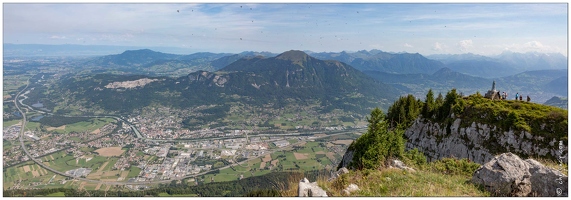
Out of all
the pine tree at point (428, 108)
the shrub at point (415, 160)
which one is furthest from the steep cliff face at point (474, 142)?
the shrub at point (415, 160)

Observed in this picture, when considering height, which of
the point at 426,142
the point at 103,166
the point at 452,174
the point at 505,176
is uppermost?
the point at 505,176

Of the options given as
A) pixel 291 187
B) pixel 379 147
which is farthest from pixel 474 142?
pixel 291 187

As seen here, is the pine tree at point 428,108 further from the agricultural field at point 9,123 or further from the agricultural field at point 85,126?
the agricultural field at point 9,123

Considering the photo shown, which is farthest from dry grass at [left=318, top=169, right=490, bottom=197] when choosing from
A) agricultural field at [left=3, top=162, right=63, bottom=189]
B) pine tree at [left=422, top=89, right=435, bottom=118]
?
agricultural field at [left=3, top=162, right=63, bottom=189]

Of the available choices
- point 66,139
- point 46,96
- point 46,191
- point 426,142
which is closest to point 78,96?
point 46,96

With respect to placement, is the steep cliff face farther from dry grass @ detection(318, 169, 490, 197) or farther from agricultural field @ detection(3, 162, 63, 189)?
agricultural field @ detection(3, 162, 63, 189)

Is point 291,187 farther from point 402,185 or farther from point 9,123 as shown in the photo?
point 9,123

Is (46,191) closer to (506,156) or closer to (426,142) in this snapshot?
(426,142)
